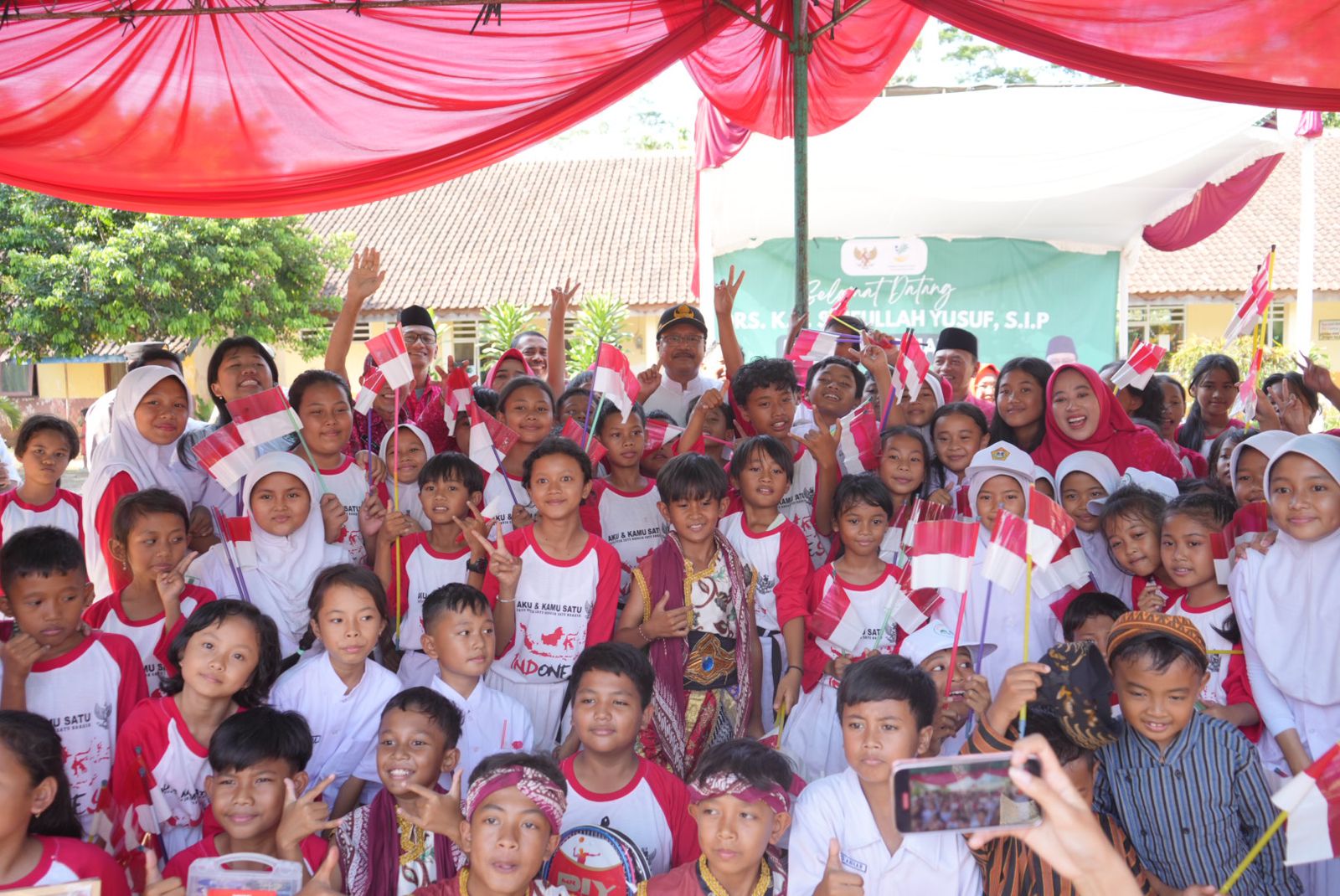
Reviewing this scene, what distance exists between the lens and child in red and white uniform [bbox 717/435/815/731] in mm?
3521

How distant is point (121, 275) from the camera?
44.6 feet

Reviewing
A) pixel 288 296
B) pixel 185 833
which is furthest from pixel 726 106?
pixel 288 296

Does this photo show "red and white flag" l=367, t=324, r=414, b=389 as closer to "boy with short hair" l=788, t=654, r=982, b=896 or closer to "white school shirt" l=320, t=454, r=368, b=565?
"white school shirt" l=320, t=454, r=368, b=565

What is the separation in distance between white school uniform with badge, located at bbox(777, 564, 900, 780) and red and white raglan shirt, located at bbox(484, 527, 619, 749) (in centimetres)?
71

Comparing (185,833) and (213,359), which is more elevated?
(213,359)

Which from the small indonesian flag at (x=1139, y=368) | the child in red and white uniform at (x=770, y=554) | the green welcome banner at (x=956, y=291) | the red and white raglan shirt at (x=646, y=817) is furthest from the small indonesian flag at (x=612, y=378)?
the green welcome banner at (x=956, y=291)

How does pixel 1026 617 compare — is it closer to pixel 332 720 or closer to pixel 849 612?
pixel 849 612

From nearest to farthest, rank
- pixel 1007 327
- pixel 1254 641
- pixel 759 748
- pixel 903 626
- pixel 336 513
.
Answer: pixel 759 748 → pixel 1254 641 → pixel 903 626 → pixel 336 513 → pixel 1007 327

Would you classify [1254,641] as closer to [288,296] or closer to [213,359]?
[213,359]

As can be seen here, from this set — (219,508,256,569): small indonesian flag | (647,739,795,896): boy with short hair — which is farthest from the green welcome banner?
(647,739,795,896): boy with short hair

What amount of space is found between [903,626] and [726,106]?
313cm

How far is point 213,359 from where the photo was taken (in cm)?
413

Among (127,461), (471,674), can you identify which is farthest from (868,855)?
(127,461)

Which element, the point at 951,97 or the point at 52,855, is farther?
the point at 951,97
